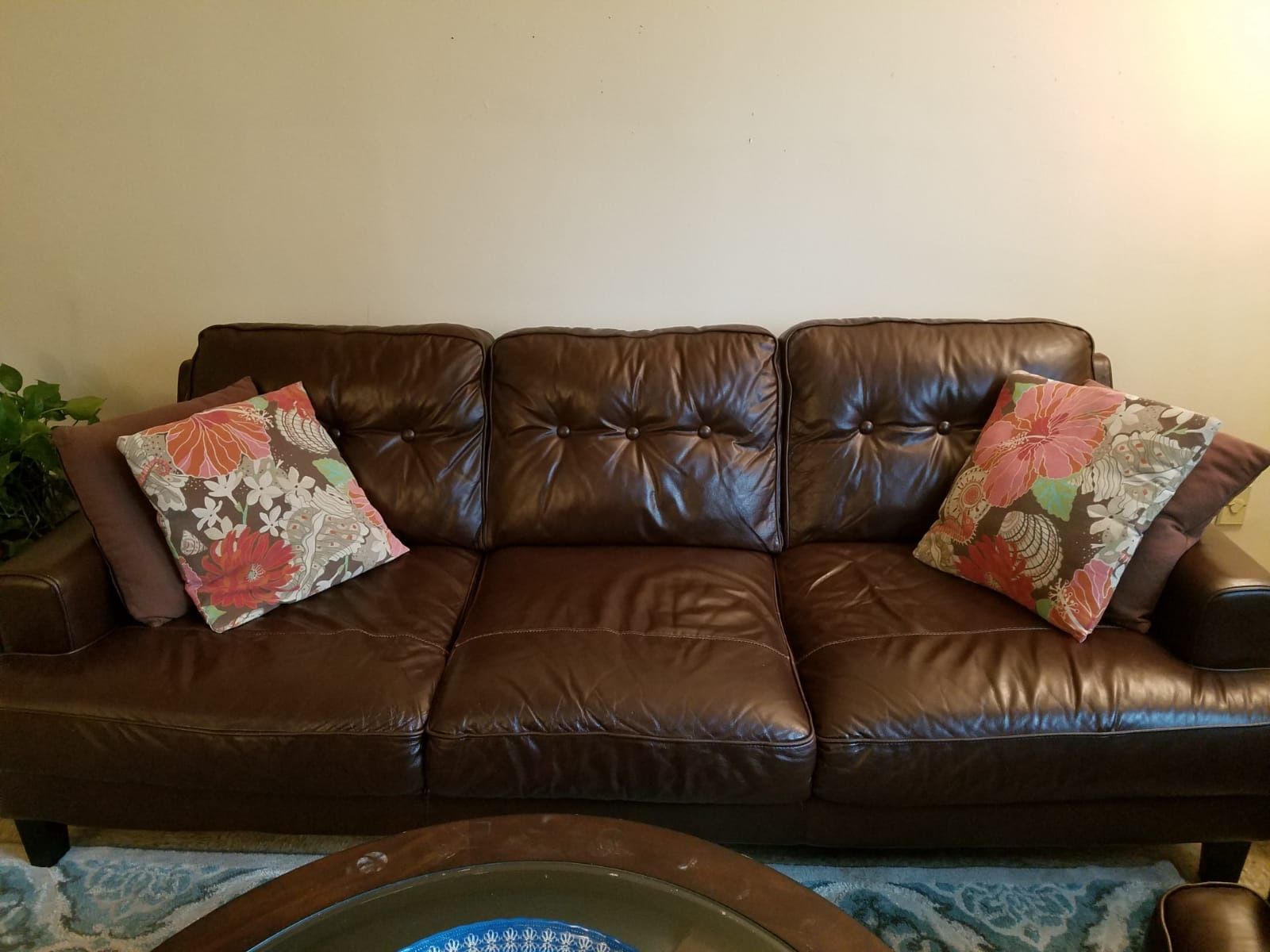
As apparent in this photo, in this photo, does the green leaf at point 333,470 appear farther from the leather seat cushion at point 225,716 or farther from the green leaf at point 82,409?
the green leaf at point 82,409

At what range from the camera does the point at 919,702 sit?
1.39 meters

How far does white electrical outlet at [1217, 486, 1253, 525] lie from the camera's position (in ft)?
7.33

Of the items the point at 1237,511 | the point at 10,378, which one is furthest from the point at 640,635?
the point at 1237,511

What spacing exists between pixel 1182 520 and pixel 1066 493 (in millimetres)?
198

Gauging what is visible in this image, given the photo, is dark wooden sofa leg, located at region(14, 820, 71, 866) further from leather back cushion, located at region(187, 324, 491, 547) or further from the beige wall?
the beige wall

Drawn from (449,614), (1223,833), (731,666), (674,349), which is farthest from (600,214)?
(1223,833)

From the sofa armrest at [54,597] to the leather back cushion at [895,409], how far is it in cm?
140

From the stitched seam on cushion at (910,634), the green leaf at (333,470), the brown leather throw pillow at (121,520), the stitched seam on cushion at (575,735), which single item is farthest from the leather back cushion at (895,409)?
the brown leather throw pillow at (121,520)

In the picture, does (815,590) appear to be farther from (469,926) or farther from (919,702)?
(469,926)

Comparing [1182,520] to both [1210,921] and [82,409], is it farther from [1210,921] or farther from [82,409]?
[82,409]

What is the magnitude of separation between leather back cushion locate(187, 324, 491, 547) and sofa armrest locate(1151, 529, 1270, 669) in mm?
1403

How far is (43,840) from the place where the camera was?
1573 millimetres

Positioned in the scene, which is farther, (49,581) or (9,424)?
(9,424)

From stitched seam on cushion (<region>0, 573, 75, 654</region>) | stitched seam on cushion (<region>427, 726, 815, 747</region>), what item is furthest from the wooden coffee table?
stitched seam on cushion (<region>0, 573, 75, 654</region>)
